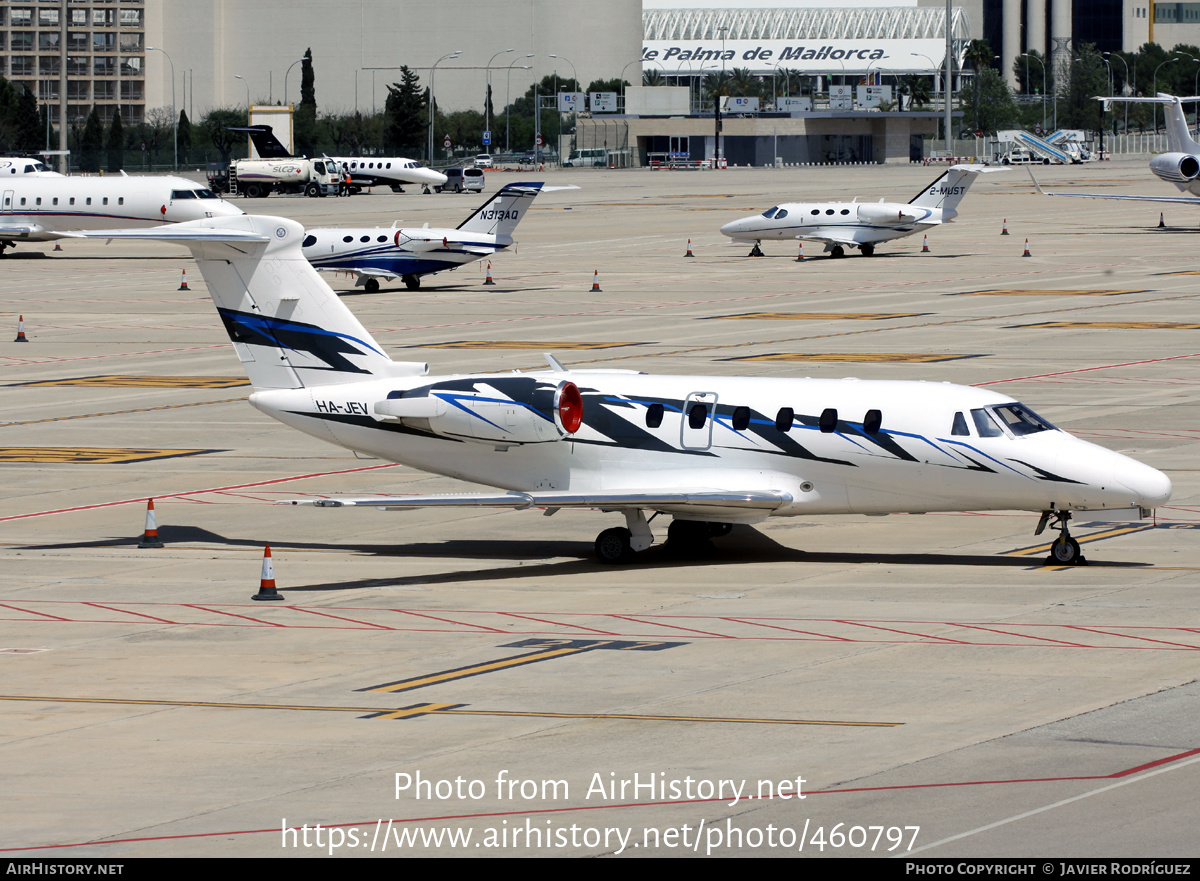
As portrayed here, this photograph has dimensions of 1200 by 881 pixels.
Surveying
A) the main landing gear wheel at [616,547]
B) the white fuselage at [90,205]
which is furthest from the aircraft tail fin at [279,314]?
the white fuselage at [90,205]

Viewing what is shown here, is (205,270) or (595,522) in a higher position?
(205,270)

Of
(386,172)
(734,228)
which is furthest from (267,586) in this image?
(386,172)

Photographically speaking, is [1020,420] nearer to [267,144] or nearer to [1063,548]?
[1063,548]

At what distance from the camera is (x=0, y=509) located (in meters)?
31.0

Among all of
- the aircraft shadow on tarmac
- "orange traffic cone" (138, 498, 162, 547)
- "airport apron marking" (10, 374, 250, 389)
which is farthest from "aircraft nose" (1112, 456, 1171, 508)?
"airport apron marking" (10, 374, 250, 389)

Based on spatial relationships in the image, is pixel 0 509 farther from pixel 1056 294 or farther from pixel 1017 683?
pixel 1056 294

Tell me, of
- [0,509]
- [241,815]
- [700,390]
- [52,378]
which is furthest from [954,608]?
[52,378]

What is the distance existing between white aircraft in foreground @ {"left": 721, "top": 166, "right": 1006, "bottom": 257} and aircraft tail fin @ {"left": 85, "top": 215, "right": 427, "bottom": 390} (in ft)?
190

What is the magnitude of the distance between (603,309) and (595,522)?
117ft

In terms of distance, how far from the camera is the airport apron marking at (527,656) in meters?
18.9

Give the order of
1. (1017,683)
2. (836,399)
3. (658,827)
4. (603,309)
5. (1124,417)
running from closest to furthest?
1. (658,827)
2. (1017,683)
3. (836,399)
4. (1124,417)
5. (603,309)

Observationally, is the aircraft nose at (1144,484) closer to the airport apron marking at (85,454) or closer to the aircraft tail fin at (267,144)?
the airport apron marking at (85,454)

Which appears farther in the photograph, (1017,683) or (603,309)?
(603,309)

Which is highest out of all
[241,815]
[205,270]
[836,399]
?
[205,270]
